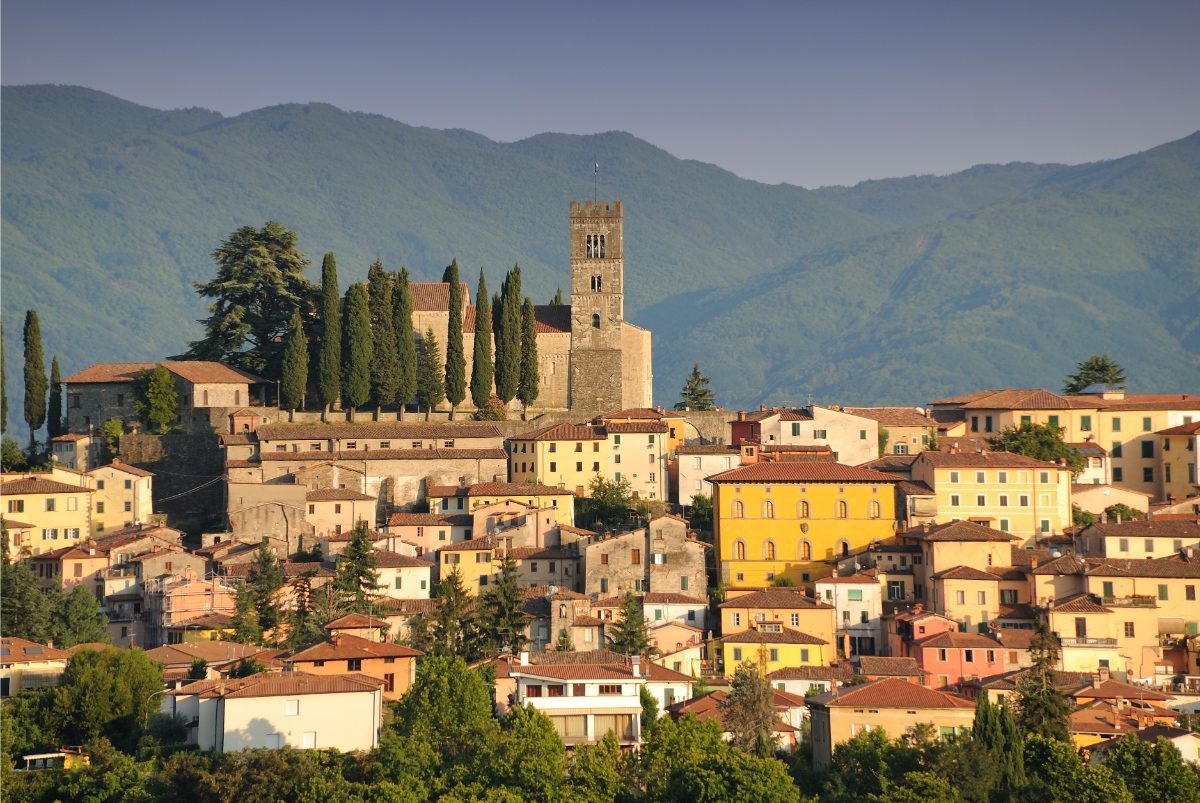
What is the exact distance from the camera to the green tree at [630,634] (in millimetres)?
54656

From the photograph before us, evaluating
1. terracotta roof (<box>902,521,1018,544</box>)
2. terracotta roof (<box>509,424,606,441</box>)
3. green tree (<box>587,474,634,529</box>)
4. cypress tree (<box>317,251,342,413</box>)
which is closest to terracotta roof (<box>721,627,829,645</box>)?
terracotta roof (<box>902,521,1018,544</box>)

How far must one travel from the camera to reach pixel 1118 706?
5041cm

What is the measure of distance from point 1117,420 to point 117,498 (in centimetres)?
3842

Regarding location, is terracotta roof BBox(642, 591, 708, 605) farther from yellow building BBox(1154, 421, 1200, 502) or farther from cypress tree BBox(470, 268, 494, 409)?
yellow building BBox(1154, 421, 1200, 502)

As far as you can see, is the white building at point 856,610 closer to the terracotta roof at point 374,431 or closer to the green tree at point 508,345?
the terracotta roof at point 374,431

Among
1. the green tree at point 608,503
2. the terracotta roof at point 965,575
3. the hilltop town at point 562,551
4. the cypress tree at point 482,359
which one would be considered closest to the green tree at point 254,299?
the hilltop town at point 562,551

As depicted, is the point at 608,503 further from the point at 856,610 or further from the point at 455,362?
the point at 856,610

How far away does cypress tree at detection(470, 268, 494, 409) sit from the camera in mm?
79000

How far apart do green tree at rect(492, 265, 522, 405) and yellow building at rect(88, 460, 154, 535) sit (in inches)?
620

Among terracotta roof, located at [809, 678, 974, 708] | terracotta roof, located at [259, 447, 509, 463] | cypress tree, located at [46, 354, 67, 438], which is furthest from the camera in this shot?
cypress tree, located at [46, 354, 67, 438]

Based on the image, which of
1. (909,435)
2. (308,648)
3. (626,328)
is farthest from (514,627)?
(626,328)

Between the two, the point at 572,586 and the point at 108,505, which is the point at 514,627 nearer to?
the point at 572,586

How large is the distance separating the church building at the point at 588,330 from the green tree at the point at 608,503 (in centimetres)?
1142

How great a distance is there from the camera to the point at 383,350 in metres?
77.4
